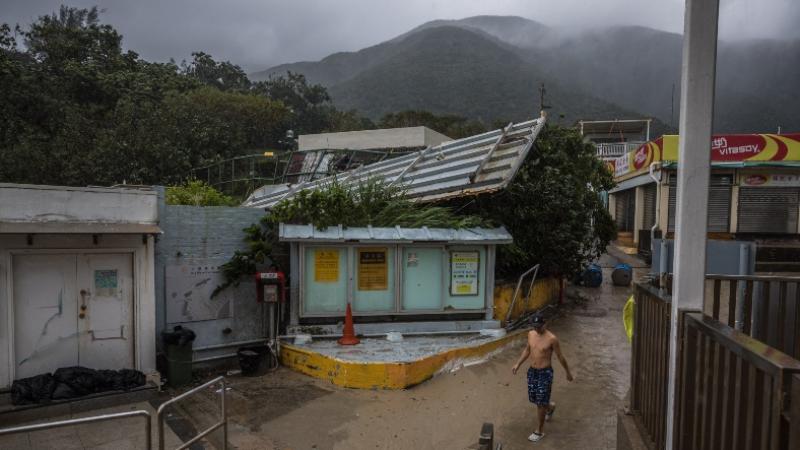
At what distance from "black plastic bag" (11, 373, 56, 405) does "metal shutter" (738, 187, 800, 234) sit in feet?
67.8

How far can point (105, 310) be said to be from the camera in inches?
320

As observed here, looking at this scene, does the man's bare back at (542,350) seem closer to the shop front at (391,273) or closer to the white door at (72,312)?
the shop front at (391,273)

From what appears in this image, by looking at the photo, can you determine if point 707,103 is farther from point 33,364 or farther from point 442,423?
point 33,364

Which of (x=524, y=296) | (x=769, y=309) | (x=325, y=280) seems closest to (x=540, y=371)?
(x=769, y=309)

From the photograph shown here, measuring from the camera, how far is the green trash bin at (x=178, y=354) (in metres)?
8.40

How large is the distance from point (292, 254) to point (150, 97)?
104ft

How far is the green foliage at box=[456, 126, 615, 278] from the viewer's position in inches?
476

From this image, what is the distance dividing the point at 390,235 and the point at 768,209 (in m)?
15.8

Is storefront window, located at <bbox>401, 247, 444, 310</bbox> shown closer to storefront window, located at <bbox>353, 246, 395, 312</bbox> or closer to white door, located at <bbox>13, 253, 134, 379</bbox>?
storefront window, located at <bbox>353, 246, 395, 312</bbox>

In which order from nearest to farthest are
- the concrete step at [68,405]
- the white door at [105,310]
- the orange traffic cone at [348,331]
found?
the concrete step at [68,405], the white door at [105,310], the orange traffic cone at [348,331]

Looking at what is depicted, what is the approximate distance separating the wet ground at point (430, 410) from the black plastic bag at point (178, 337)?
1091mm

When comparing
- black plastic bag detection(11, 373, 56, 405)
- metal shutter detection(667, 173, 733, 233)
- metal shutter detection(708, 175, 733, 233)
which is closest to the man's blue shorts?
black plastic bag detection(11, 373, 56, 405)

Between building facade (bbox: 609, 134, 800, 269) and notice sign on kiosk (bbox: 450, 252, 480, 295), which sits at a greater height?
building facade (bbox: 609, 134, 800, 269)

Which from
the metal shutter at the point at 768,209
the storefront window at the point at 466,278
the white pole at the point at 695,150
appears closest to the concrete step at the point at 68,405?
the storefront window at the point at 466,278
